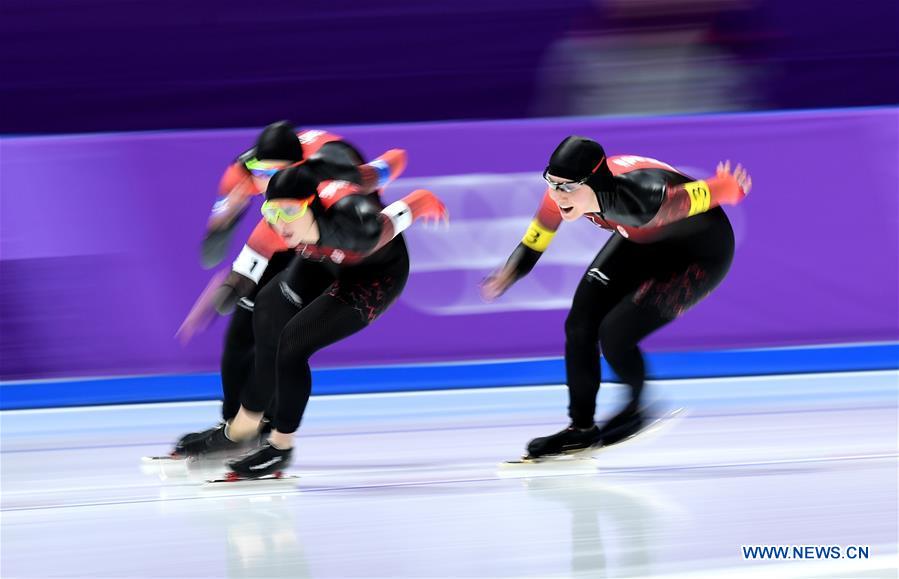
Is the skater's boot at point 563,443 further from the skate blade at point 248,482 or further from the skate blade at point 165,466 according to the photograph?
the skate blade at point 165,466

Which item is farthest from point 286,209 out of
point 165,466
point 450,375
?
point 450,375

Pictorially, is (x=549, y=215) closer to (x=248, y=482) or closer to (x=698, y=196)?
(x=698, y=196)

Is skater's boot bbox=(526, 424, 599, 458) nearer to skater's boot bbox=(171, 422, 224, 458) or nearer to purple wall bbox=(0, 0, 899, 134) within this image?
skater's boot bbox=(171, 422, 224, 458)

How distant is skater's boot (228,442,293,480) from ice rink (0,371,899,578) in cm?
5

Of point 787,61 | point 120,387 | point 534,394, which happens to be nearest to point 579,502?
point 534,394

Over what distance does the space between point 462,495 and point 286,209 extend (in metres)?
1.02

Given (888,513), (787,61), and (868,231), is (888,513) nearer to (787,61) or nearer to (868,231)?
(868,231)

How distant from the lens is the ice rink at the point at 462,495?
294 cm

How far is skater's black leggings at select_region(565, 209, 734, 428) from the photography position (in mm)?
4066

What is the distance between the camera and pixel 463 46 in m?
7.74

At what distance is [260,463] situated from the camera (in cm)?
401

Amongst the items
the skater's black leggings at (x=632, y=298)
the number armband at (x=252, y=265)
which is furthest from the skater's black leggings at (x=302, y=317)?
the skater's black leggings at (x=632, y=298)

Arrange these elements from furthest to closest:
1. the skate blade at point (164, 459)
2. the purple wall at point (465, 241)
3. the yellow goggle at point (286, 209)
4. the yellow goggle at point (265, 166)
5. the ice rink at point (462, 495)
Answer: the purple wall at point (465, 241) < the skate blade at point (164, 459) < the yellow goggle at point (265, 166) < the yellow goggle at point (286, 209) < the ice rink at point (462, 495)

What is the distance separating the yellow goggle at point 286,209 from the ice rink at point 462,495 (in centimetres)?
86
